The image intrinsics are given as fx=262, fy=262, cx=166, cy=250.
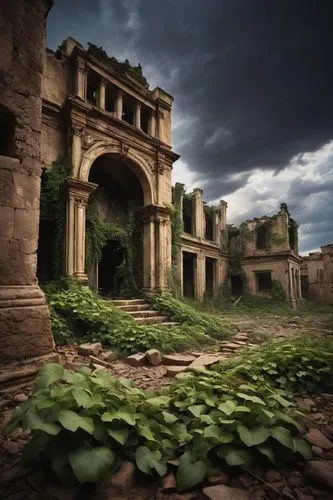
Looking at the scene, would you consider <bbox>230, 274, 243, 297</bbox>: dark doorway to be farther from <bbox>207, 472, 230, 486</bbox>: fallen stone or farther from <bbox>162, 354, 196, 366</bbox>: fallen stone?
<bbox>207, 472, 230, 486</bbox>: fallen stone

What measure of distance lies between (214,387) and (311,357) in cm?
166

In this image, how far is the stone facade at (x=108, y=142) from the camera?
8.18 metres

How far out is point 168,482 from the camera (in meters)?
1.72

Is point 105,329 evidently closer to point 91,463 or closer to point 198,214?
point 91,463

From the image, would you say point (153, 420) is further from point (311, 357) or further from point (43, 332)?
point (311, 357)

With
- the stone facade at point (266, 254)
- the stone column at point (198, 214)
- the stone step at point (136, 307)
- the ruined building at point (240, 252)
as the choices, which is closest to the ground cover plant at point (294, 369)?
the stone step at point (136, 307)

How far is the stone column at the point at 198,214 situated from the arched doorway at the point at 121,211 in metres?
7.54

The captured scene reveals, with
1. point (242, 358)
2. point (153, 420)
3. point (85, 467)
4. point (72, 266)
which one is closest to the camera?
point (85, 467)

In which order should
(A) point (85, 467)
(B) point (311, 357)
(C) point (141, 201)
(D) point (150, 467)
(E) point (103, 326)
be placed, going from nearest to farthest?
(A) point (85, 467) < (D) point (150, 467) < (B) point (311, 357) < (E) point (103, 326) < (C) point (141, 201)

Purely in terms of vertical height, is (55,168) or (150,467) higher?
(55,168)

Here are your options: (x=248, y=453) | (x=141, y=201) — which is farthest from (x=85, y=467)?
(x=141, y=201)

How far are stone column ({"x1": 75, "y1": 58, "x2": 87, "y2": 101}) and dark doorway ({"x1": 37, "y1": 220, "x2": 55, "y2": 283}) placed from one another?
A: 15.0 feet

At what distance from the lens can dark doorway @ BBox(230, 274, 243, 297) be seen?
2116cm

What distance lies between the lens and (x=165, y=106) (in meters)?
11.4
